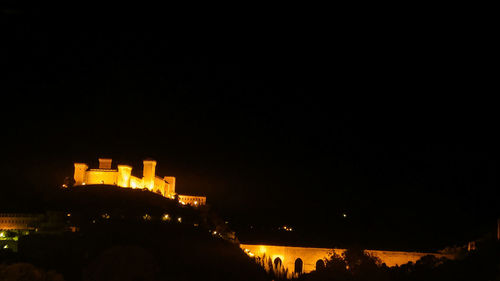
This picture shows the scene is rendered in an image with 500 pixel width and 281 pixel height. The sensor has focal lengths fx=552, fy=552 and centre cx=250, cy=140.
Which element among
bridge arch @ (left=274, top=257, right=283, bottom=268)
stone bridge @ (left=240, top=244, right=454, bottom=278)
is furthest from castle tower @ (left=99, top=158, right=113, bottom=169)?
bridge arch @ (left=274, top=257, right=283, bottom=268)

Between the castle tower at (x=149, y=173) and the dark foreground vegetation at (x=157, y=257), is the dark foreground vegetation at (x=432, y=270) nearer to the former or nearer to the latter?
the dark foreground vegetation at (x=157, y=257)

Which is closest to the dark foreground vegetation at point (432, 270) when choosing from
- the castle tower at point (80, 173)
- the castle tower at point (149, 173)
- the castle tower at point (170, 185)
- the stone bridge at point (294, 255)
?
the stone bridge at point (294, 255)

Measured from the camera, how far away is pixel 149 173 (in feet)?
152

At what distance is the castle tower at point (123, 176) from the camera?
145 ft

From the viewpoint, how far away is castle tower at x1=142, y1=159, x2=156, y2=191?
46.0 meters

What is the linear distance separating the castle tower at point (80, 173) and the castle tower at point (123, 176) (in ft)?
9.12

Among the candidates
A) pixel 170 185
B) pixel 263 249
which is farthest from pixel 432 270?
pixel 170 185

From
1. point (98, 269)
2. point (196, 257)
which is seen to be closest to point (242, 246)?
point (196, 257)

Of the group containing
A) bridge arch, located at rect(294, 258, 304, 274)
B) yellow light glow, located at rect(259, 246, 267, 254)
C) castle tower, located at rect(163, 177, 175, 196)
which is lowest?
bridge arch, located at rect(294, 258, 304, 274)

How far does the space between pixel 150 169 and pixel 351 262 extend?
74.0 ft

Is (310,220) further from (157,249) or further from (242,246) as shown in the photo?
(157,249)

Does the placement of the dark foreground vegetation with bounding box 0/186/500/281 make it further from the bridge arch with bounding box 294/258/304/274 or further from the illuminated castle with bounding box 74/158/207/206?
the illuminated castle with bounding box 74/158/207/206

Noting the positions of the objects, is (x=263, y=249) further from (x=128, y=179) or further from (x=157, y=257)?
(x=128, y=179)

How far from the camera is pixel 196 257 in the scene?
87.2ft
